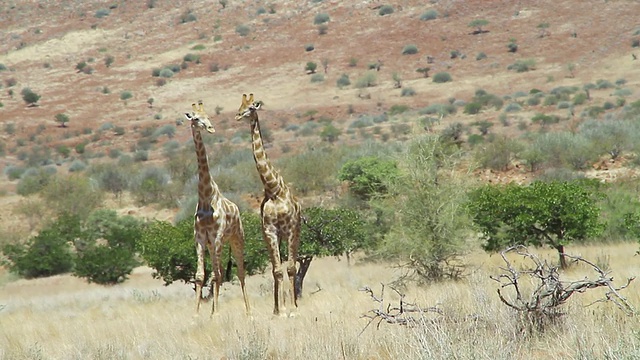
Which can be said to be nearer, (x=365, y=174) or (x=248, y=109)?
(x=248, y=109)

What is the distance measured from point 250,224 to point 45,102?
176 ft

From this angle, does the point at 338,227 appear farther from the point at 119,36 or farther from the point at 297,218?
the point at 119,36

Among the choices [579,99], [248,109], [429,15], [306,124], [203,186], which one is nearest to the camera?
[203,186]

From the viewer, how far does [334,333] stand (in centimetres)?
775

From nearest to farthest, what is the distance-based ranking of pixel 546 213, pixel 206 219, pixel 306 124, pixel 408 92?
pixel 206 219
pixel 546 213
pixel 306 124
pixel 408 92

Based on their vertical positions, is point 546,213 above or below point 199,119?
below

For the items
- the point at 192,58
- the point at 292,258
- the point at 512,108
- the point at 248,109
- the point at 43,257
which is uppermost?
the point at 248,109

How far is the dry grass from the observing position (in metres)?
6.15

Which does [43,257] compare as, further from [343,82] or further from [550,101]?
[343,82]

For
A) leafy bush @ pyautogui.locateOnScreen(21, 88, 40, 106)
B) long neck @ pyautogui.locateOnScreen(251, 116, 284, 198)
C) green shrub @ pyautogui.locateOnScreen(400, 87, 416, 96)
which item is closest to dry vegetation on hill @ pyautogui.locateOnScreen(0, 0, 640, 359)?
leafy bush @ pyautogui.locateOnScreen(21, 88, 40, 106)

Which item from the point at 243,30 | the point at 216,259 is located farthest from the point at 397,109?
the point at 216,259

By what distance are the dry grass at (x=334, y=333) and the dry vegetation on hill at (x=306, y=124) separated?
4cm

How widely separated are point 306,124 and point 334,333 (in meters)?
45.4

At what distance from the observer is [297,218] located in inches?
463
